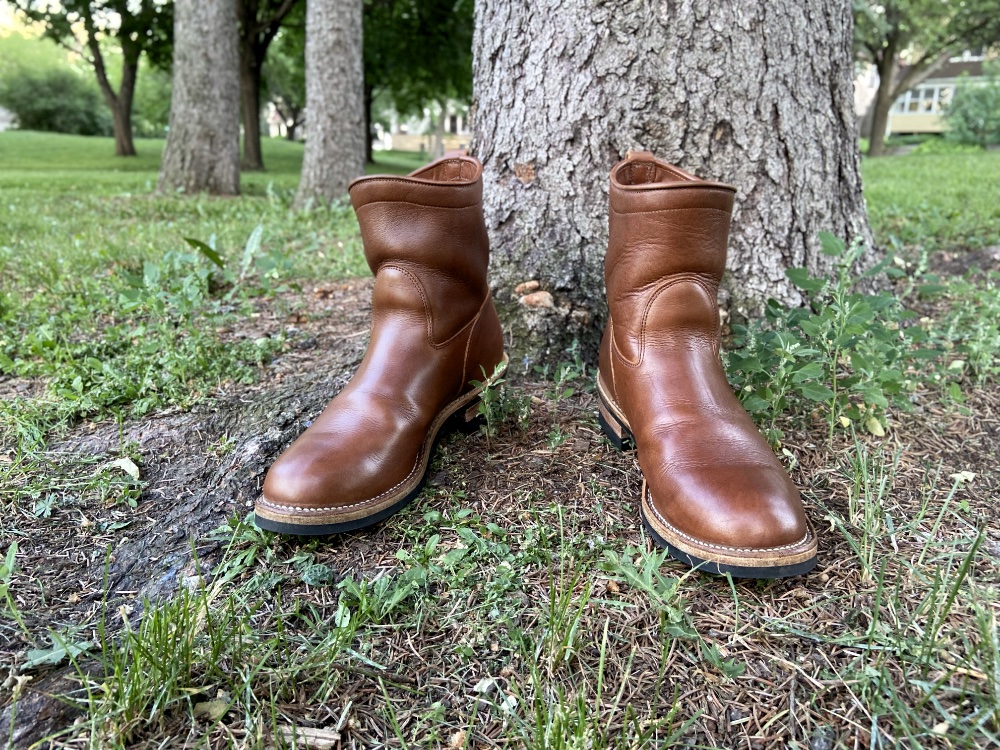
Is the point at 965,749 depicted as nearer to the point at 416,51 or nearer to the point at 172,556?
the point at 172,556

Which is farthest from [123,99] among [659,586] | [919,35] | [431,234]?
[919,35]

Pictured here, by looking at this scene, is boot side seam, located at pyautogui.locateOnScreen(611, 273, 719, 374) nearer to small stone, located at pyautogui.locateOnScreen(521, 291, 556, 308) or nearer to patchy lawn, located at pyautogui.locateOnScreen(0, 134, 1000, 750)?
patchy lawn, located at pyautogui.locateOnScreen(0, 134, 1000, 750)

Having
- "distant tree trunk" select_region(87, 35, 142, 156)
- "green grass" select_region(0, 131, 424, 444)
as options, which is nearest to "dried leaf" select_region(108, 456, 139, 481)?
"green grass" select_region(0, 131, 424, 444)

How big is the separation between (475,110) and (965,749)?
2405 mm

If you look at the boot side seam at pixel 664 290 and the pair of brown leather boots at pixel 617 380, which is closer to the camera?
the pair of brown leather boots at pixel 617 380

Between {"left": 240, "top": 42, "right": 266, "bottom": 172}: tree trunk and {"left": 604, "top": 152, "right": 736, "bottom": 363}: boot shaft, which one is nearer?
{"left": 604, "top": 152, "right": 736, "bottom": 363}: boot shaft

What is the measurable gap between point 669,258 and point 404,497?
2.94ft

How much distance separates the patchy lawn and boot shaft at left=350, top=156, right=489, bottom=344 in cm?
41

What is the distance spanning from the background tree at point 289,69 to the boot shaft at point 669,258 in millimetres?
16330

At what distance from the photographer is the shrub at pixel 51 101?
33656 millimetres

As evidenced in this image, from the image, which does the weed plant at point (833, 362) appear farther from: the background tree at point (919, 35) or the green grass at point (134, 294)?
the background tree at point (919, 35)

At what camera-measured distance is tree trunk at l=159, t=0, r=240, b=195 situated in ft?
24.9

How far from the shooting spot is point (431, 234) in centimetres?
169

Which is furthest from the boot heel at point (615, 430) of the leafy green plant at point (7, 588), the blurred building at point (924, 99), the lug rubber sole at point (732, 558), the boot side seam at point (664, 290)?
the blurred building at point (924, 99)
